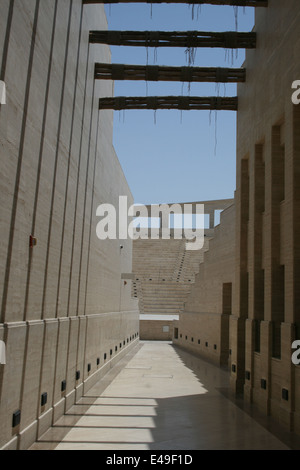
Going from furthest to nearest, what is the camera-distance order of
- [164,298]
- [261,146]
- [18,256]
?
1. [164,298]
2. [261,146]
3. [18,256]

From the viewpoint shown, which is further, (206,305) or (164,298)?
(164,298)

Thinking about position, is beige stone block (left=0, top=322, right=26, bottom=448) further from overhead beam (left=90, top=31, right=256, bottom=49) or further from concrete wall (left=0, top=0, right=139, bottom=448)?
overhead beam (left=90, top=31, right=256, bottom=49)

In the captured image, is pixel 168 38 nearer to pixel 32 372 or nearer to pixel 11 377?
pixel 32 372

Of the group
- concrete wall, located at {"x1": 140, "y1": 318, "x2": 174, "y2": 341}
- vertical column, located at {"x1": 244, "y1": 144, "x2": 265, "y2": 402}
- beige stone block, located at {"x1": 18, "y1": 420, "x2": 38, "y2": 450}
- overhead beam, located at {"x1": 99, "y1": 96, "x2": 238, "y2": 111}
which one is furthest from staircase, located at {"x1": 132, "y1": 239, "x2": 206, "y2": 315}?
beige stone block, located at {"x1": 18, "y1": 420, "x2": 38, "y2": 450}

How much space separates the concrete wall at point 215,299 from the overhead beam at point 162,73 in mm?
5844

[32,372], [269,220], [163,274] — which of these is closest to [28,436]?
[32,372]

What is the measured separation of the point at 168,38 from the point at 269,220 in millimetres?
5114

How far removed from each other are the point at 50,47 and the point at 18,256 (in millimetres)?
3642

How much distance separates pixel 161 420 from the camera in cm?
908

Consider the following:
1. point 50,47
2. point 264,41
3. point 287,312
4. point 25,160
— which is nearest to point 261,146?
point 264,41

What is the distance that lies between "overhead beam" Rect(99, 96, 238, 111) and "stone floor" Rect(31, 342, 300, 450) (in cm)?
768

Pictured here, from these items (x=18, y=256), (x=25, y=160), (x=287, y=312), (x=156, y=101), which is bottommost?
(x=287, y=312)

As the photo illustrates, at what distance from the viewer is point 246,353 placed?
11.8 m
